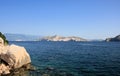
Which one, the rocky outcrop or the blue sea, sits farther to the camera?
the rocky outcrop

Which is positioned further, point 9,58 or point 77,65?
point 77,65

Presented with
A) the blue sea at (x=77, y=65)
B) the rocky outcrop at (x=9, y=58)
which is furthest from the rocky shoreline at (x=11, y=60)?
the blue sea at (x=77, y=65)

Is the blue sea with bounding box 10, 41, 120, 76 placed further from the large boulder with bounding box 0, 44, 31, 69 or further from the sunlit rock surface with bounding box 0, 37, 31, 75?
the sunlit rock surface with bounding box 0, 37, 31, 75

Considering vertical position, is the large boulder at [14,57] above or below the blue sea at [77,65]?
above

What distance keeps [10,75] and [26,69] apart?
6.35m

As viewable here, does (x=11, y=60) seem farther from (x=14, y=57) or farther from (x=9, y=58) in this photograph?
(x=14, y=57)

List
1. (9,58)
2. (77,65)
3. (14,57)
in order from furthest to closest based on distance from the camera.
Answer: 1. (77,65)
2. (14,57)
3. (9,58)

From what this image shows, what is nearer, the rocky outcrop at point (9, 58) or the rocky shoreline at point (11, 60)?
the rocky shoreline at point (11, 60)

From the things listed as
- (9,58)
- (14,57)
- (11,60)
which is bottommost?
(11,60)

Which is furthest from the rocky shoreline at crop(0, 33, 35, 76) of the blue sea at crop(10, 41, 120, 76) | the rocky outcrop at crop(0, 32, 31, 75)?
the blue sea at crop(10, 41, 120, 76)

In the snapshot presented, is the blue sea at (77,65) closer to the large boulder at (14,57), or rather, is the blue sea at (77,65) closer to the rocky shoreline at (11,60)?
the rocky shoreline at (11,60)

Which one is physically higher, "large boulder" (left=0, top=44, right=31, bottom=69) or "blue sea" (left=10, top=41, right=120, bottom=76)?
"large boulder" (left=0, top=44, right=31, bottom=69)

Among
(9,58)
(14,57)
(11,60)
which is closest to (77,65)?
(14,57)

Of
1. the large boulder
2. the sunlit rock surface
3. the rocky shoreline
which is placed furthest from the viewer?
the large boulder
